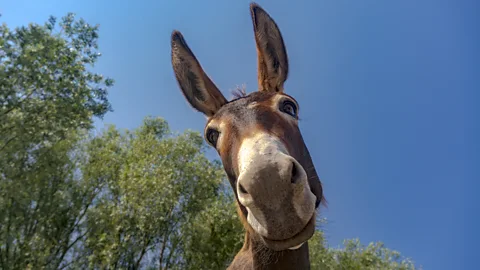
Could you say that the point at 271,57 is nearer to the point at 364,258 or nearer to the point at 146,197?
the point at 146,197

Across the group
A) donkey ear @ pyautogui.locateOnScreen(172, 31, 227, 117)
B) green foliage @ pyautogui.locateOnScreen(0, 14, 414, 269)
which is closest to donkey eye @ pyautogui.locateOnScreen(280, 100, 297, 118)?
donkey ear @ pyautogui.locateOnScreen(172, 31, 227, 117)

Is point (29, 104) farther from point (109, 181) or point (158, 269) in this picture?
point (158, 269)

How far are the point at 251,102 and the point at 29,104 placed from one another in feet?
37.9

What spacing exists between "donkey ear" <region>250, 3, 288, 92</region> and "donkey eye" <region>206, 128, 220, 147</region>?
46.6 inches

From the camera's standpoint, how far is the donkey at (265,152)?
2.47 m

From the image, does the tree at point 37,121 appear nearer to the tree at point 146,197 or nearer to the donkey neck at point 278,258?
the tree at point 146,197

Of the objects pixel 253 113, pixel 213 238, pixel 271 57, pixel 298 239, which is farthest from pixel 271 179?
pixel 213 238

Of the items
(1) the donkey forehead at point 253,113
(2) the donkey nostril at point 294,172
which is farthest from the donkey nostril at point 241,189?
(1) the donkey forehead at point 253,113

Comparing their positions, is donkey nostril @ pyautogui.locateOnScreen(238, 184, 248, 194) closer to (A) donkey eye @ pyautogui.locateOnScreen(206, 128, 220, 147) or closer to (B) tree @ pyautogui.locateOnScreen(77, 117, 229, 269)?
(A) donkey eye @ pyautogui.locateOnScreen(206, 128, 220, 147)

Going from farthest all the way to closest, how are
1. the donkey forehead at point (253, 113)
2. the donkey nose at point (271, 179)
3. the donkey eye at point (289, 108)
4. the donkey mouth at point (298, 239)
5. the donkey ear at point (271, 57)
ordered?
the donkey ear at point (271, 57) → the donkey eye at point (289, 108) → the donkey forehead at point (253, 113) → the donkey mouth at point (298, 239) → the donkey nose at point (271, 179)

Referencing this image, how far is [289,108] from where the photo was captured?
4.00 metres

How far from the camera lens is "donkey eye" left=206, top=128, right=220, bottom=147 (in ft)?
13.0

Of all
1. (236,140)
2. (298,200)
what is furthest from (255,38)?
(298,200)

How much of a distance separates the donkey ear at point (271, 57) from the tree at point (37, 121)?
30.7 feet
